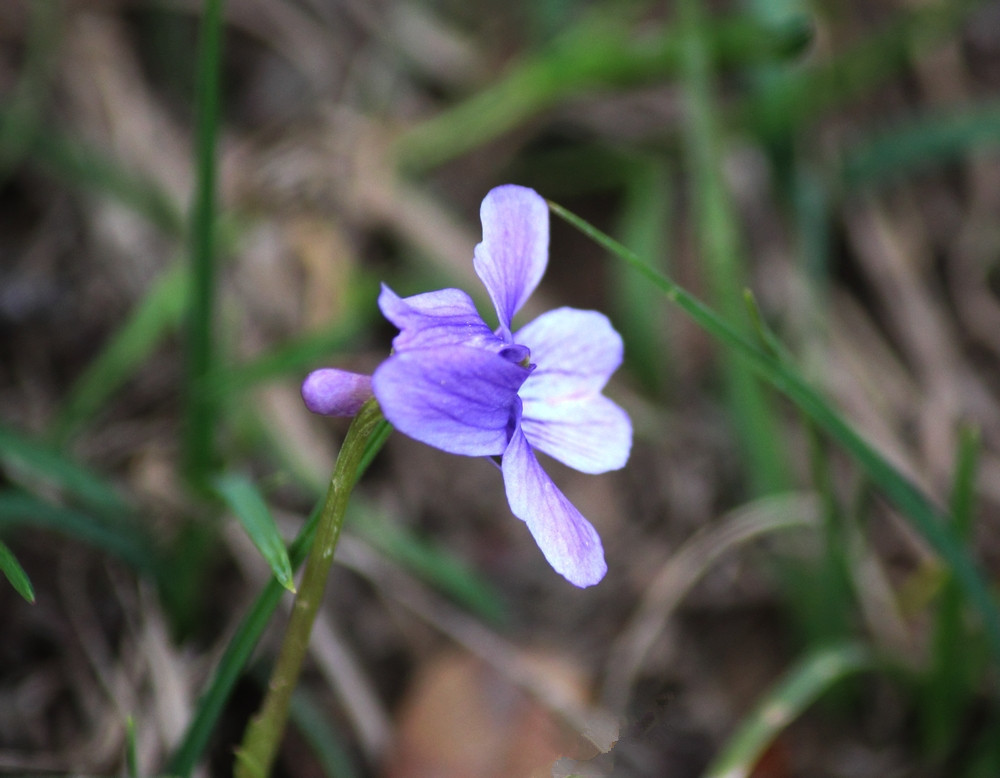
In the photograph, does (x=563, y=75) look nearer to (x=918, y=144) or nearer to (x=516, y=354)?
(x=918, y=144)

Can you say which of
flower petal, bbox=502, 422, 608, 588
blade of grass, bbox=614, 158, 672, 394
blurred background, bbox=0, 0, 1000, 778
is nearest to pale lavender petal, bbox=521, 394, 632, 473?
flower petal, bbox=502, 422, 608, 588

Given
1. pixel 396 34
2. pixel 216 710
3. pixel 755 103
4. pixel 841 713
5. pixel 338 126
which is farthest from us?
pixel 396 34

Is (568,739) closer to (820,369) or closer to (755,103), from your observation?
(820,369)

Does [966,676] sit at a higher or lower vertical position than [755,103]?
lower

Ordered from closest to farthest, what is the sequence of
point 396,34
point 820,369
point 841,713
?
point 841,713 < point 820,369 < point 396,34

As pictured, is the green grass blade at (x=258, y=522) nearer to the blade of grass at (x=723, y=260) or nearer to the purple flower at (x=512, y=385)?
the purple flower at (x=512, y=385)

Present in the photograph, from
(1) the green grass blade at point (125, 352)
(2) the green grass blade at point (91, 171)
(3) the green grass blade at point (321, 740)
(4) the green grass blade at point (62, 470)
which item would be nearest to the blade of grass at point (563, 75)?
(2) the green grass blade at point (91, 171)

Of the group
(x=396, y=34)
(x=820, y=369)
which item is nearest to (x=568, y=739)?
(x=820, y=369)
